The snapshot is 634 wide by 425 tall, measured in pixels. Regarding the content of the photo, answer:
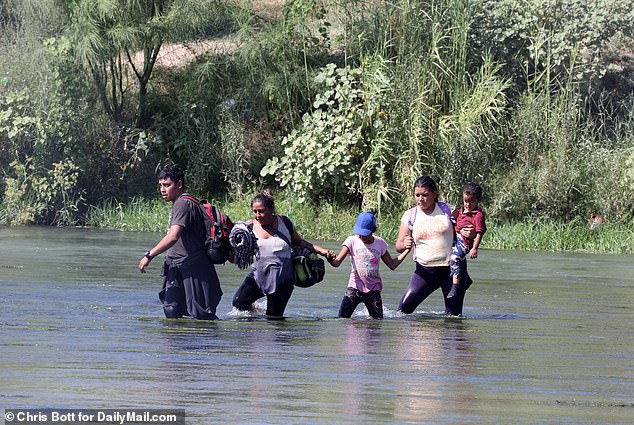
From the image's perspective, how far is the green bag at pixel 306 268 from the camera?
1238cm

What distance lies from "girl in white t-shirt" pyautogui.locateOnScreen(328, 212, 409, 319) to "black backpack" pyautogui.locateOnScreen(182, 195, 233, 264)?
45.7 inches

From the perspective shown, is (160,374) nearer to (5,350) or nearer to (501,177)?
(5,350)

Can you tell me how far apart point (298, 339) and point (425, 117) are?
14.3 metres

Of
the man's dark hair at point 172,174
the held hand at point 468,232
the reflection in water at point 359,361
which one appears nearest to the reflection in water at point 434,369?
the reflection in water at point 359,361

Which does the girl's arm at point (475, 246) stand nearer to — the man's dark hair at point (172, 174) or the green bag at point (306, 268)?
the green bag at point (306, 268)

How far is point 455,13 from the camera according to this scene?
25.5 meters

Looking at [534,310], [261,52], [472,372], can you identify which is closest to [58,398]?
[472,372]

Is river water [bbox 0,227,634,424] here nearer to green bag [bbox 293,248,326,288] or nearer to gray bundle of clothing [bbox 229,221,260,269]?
green bag [bbox 293,248,326,288]

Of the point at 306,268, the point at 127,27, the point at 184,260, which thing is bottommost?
the point at 306,268

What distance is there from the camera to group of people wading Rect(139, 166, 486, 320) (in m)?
11.7

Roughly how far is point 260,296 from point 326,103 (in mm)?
13794

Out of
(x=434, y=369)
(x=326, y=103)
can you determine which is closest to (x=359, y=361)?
(x=434, y=369)

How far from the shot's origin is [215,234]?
11711mm

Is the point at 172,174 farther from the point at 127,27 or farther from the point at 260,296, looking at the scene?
the point at 127,27
